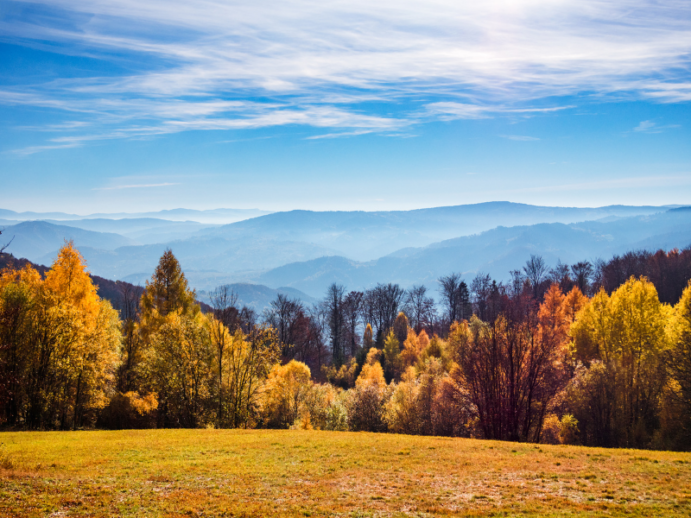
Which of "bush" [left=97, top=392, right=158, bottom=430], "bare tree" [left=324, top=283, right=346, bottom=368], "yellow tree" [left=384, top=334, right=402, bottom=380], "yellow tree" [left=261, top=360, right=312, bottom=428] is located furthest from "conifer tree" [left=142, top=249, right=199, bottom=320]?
"bare tree" [left=324, top=283, right=346, bottom=368]

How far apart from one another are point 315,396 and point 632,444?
28.2 meters

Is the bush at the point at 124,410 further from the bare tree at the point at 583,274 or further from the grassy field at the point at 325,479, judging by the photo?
the bare tree at the point at 583,274

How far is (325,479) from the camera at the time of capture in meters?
17.2

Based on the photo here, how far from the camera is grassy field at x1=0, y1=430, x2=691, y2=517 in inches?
523

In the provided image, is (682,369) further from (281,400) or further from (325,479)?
(281,400)

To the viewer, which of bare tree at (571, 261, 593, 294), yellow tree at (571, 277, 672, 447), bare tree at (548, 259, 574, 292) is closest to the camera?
yellow tree at (571, 277, 672, 447)

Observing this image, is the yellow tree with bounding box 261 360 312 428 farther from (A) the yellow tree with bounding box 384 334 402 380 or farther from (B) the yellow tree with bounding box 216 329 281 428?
(A) the yellow tree with bounding box 384 334 402 380

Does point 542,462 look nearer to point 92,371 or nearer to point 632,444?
point 632,444

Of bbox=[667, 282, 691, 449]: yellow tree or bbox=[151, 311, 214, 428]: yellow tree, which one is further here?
bbox=[151, 311, 214, 428]: yellow tree

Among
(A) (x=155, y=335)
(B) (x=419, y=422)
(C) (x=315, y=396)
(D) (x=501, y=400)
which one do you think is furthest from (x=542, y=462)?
(A) (x=155, y=335)

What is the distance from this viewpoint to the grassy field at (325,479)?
523 inches

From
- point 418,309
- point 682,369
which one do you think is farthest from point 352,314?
point 682,369

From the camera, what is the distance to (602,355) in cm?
3772

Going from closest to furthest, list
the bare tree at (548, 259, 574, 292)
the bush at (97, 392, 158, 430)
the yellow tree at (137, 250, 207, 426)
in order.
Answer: the bush at (97, 392, 158, 430) → the yellow tree at (137, 250, 207, 426) → the bare tree at (548, 259, 574, 292)
